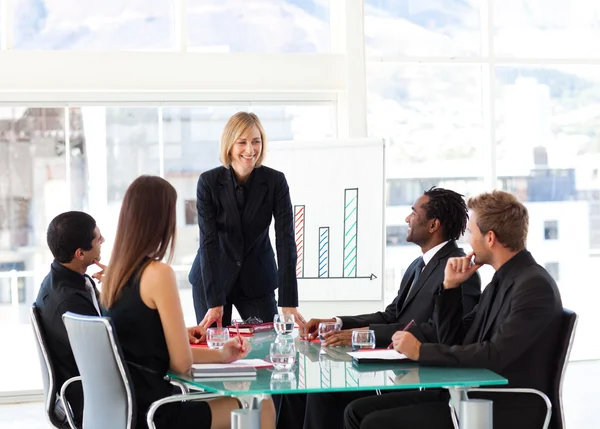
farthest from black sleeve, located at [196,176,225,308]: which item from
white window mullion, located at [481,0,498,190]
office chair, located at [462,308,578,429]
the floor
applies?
white window mullion, located at [481,0,498,190]

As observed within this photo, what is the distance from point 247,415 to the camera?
8.73 feet

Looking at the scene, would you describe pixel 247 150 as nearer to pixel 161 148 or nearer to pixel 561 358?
pixel 561 358

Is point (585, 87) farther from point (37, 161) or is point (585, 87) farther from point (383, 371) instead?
point (383, 371)

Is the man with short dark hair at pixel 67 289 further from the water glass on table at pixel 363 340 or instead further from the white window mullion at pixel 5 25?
the white window mullion at pixel 5 25

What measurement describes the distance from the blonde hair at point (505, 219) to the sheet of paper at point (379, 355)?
1.92ft

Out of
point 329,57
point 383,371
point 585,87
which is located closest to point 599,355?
point 585,87

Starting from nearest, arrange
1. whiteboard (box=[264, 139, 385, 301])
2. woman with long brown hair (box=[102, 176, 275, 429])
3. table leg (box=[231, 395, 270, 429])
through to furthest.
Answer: table leg (box=[231, 395, 270, 429])
woman with long brown hair (box=[102, 176, 275, 429])
whiteboard (box=[264, 139, 385, 301])

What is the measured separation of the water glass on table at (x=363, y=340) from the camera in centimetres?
333

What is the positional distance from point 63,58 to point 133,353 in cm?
425

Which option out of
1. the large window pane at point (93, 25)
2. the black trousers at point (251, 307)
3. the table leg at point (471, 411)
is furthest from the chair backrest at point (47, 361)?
the large window pane at point (93, 25)

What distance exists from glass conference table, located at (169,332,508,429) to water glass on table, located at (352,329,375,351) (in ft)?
0.64

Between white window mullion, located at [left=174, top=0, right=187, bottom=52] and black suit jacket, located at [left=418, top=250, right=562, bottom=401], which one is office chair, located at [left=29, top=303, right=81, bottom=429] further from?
white window mullion, located at [left=174, top=0, right=187, bottom=52]

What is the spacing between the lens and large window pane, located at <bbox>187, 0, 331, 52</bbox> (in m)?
7.13

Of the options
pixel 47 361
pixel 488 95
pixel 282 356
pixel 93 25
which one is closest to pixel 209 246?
pixel 47 361
